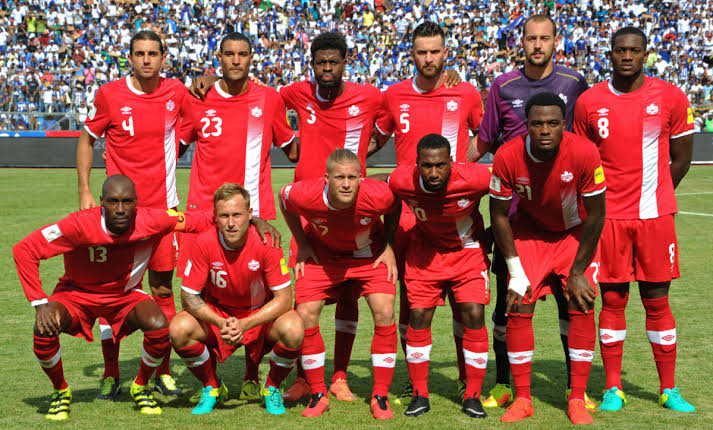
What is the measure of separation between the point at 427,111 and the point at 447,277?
4.30ft

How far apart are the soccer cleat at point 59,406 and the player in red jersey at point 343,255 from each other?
1.57 metres

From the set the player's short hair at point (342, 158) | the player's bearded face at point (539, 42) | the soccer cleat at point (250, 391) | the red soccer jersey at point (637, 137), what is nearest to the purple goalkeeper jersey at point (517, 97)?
the player's bearded face at point (539, 42)

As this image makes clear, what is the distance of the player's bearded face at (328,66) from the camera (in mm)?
5820

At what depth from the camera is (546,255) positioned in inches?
208

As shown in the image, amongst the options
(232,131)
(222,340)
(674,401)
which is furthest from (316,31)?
(674,401)

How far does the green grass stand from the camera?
16.7 feet

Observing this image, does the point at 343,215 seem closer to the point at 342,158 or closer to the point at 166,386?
the point at 342,158

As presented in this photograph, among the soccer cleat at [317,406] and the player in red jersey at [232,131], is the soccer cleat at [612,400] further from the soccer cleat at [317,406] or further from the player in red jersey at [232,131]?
the player in red jersey at [232,131]

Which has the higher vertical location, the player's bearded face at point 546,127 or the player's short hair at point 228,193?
the player's bearded face at point 546,127

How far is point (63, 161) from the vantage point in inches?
968

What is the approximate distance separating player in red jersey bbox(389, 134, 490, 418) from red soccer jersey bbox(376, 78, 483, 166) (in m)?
0.53

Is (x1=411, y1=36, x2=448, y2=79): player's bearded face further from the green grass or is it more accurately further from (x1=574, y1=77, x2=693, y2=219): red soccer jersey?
the green grass

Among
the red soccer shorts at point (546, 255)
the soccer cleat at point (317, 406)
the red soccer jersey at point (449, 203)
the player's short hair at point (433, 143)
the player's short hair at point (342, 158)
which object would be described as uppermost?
the player's short hair at point (433, 143)

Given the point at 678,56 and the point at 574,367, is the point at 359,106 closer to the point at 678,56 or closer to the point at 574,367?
the point at 574,367
